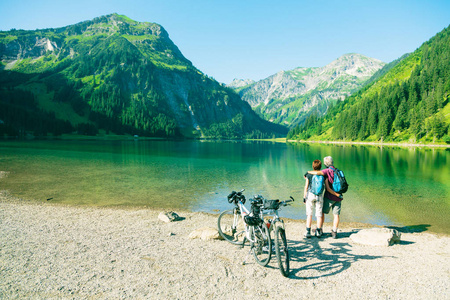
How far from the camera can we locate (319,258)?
34.9 ft

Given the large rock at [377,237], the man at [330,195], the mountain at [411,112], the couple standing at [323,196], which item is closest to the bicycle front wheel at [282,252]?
the couple standing at [323,196]

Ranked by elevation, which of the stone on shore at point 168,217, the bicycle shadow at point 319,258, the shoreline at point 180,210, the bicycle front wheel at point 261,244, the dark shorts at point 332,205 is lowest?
the shoreline at point 180,210

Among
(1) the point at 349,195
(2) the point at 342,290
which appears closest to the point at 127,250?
(2) the point at 342,290

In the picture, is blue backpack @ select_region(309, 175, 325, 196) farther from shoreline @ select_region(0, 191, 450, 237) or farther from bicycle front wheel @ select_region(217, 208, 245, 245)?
bicycle front wheel @ select_region(217, 208, 245, 245)

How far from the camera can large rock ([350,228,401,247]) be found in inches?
478

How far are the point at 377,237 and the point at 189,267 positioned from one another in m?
9.32

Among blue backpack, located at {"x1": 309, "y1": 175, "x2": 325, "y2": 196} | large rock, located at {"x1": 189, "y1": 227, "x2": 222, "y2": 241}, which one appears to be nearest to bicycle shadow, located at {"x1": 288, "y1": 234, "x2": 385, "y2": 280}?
blue backpack, located at {"x1": 309, "y1": 175, "x2": 325, "y2": 196}

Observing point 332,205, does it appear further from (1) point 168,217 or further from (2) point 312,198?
(1) point 168,217

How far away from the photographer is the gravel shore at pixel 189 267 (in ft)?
25.9

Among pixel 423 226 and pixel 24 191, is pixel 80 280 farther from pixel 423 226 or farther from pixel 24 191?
pixel 24 191

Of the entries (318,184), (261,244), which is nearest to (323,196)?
(318,184)

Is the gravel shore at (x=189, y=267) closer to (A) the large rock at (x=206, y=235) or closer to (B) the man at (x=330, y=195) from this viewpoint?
(A) the large rock at (x=206, y=235)

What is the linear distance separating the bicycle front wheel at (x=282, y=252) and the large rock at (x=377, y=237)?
5701 millimetres

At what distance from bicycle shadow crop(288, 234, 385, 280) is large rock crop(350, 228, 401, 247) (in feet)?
2.55
